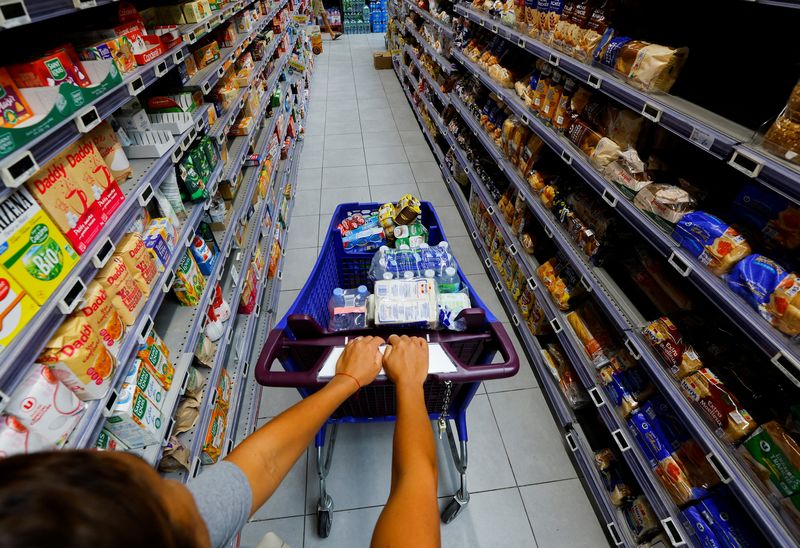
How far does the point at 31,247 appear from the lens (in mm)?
844

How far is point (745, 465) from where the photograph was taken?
3.73ft

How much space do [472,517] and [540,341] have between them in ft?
3.60

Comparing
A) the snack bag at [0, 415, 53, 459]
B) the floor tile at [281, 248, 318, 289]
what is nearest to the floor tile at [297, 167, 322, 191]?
the floor tile at [281, 248, 318, 289]

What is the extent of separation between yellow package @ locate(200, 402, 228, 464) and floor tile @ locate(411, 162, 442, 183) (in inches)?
128

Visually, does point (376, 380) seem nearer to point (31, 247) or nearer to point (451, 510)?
point (31, 247)

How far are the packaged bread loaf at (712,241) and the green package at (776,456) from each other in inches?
18.0

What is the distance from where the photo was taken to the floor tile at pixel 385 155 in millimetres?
4742

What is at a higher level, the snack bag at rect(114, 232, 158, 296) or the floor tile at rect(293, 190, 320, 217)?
the snack bag at rect(114, 232, 158, 296)

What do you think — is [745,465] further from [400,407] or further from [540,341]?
[540,341]

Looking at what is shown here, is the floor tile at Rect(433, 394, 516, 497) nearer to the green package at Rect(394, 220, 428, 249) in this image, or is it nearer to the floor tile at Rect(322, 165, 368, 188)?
the green package at Rect(394, 220, 428, 249)

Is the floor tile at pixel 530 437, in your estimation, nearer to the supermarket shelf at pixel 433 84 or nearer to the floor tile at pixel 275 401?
the floor tile at pixel 275 401

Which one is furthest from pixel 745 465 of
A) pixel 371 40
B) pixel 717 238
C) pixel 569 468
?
pixel 371 40

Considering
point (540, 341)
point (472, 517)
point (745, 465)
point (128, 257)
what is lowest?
point (472, 517)

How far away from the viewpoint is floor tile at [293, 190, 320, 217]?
3854 millimetres
